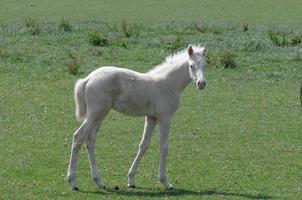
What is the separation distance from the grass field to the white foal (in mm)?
594

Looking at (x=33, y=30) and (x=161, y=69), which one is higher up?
(x=161, y=69)

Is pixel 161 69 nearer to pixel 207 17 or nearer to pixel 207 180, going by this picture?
pixel 207 180

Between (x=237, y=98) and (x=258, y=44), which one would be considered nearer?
(x=237, y=98)

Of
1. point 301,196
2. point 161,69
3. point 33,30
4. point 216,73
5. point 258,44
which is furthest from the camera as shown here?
point 33,30

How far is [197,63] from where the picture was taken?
12.7 meters

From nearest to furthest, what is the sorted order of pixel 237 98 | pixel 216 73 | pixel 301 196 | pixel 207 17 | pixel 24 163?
pixel 301 196
pixel 24 163
pixel 237 98
pixel 216 73
pixel 207 17

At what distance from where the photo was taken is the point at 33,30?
120 ft

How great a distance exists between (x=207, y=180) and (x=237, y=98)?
946 centimetres

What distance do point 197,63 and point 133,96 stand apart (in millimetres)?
1136

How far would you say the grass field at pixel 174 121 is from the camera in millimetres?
13442

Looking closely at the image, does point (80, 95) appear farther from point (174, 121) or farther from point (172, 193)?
point (174, 121)

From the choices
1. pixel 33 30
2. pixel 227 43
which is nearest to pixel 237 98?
pixel 227 43

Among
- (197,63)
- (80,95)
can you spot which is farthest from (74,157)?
(197,63)

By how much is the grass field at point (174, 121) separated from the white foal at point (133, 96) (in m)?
0.59
